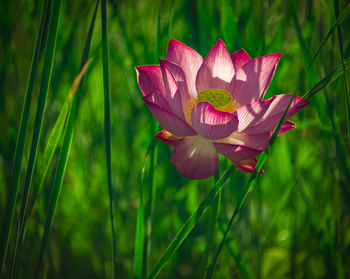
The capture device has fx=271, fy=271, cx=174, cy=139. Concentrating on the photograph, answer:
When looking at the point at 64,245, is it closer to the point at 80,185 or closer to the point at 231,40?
the point at 80,185

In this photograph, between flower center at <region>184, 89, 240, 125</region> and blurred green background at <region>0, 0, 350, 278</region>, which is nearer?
flower center at <region>184, 89, 240, 125</region>

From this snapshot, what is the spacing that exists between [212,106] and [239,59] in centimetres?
13

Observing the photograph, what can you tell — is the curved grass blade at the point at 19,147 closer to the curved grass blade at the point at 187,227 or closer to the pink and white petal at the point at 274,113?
the curved grass blade at the point at 187,227

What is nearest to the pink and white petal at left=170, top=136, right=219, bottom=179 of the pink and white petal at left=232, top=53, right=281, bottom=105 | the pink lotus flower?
the pink lotus flower

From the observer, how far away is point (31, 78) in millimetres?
302

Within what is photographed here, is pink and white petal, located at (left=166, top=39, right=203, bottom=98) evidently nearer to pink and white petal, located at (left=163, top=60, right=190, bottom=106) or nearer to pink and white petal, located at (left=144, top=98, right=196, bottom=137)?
pink and white petal, located at (left=163, top=60, right=190, bottom=106)

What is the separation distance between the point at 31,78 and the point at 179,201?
17.5 inches

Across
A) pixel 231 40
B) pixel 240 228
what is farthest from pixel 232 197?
pixel 231 40

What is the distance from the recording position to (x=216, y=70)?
419 mm

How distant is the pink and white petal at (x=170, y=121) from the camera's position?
1.02ft

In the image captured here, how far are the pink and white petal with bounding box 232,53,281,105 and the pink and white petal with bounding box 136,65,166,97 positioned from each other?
0.12m

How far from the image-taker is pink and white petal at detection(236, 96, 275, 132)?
333 millimetres

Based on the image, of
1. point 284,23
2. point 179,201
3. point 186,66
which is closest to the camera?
point 186,66

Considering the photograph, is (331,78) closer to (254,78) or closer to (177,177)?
(254,78)
